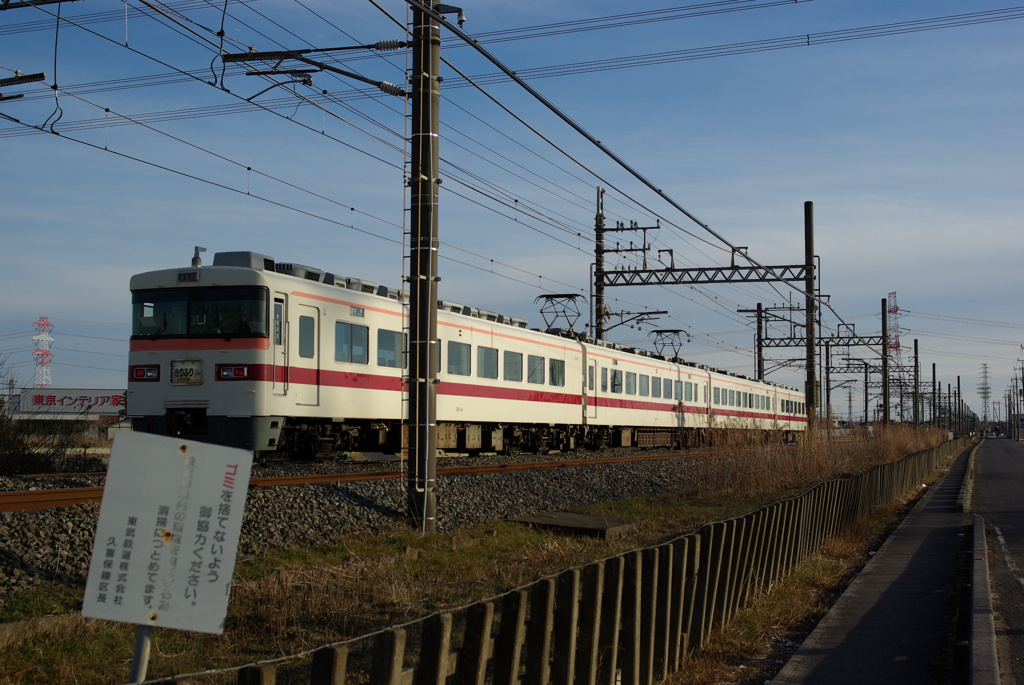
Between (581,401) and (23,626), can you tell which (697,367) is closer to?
(581,401)

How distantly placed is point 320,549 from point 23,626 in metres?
3.53

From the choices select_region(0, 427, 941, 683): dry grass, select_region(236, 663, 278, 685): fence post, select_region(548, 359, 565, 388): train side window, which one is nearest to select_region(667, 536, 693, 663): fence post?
select_region(0, 427, 941, 683): dry grass

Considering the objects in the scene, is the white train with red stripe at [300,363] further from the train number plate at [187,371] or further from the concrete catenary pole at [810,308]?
the concrete catenary pole at [810,308]

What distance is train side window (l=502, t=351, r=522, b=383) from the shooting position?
2145 centimetres

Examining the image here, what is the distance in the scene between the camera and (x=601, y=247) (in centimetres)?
3175

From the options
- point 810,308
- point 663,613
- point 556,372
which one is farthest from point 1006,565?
point 810,308

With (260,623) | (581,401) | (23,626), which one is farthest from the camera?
(581,401)

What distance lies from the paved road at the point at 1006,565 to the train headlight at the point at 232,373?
9.73 metres

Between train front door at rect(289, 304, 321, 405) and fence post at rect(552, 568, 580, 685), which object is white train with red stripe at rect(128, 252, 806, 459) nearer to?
train front door at rect(289, 304, 321, 405)

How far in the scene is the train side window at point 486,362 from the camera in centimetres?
2009

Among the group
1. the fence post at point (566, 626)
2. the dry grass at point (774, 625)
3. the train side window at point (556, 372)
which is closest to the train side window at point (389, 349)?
the train side window at point (556, 372)

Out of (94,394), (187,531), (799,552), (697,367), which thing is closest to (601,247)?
(697,367)

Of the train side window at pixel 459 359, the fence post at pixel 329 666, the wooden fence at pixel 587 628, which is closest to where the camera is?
the fence post at pixel 329 666

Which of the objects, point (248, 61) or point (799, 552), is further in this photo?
point (248, 61)
